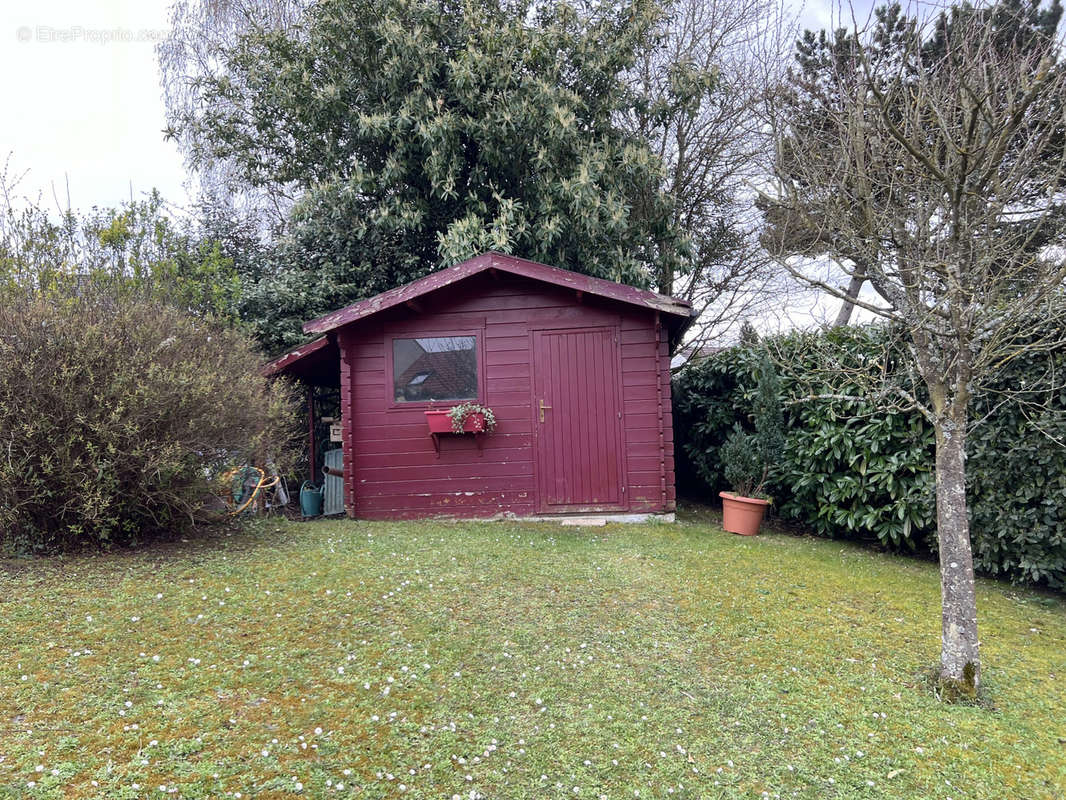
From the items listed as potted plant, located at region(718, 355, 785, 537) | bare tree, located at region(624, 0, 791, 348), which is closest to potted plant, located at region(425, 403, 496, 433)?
potted plant, located at region(718, 355, 785, 537)

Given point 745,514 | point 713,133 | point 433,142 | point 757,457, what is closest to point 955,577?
point 745,514

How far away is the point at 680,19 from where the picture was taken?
38.3 feet

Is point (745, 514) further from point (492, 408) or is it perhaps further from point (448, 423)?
point (448, 423)

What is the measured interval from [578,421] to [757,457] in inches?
84.5

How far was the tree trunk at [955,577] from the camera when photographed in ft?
9.45

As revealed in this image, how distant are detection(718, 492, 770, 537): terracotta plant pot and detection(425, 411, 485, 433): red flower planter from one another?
302 centimetres

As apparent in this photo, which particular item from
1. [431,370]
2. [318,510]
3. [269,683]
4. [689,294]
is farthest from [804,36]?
[269,683]

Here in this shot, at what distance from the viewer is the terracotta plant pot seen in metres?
6.65

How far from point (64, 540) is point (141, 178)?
290 inches

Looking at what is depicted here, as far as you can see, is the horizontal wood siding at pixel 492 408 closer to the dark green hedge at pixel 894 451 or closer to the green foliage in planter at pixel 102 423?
the dark green hedge at pixel 894 451

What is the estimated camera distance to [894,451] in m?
5.80

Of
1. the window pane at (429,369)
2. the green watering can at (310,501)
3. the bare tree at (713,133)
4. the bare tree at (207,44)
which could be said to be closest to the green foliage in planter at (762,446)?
the window pane at (429,369)

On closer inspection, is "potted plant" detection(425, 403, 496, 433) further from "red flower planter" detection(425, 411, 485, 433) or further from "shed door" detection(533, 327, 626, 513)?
"shed door" detection(533, 327, 626, 513)

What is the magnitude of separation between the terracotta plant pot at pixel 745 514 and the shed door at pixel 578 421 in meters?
1.27
